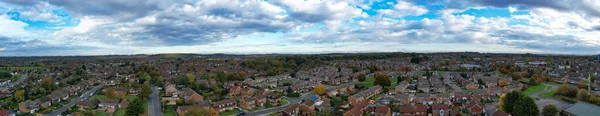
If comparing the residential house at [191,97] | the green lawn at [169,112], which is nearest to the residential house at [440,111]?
the green lawn at [169,112]

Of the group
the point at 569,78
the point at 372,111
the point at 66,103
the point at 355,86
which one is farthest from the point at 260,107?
the point at 569,78

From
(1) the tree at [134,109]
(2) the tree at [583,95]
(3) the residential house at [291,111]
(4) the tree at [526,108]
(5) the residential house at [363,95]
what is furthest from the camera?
(5) the residential house at [363,95]

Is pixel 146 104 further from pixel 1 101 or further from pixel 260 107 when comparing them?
pixel 1 101

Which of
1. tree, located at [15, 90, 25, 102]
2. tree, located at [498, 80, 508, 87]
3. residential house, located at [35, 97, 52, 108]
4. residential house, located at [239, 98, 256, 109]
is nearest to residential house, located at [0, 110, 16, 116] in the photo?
residential house, located at [35, 97, 52, 108]

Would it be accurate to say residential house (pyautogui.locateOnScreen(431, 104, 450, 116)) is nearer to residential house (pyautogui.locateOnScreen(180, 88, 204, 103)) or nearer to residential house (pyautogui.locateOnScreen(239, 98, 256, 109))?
residential house (pyautogui.locateOnScreen(239, 98, 256, 109))

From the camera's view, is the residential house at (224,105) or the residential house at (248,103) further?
the residential house at (248,103)

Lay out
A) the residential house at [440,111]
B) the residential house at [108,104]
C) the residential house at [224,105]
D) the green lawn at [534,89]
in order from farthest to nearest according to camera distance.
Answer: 1. the green lawn at [534,89]
2. the residential house at [108,104]
3. the residential house at [224,105]
4. the residential house at [440,111]

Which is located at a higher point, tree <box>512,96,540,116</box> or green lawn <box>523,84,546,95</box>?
tree <box>512,96,540,116</box>

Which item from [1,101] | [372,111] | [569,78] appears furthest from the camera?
[569,78]

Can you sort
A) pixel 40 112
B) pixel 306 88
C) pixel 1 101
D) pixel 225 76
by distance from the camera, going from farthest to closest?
pixel 225 76 < pixel 306 88 < pixel 1 101 < pixel 40 112

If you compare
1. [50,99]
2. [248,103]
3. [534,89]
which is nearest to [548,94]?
[534,89]

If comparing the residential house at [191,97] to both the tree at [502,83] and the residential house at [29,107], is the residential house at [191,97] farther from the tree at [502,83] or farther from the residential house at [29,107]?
the tree at [502,83]
